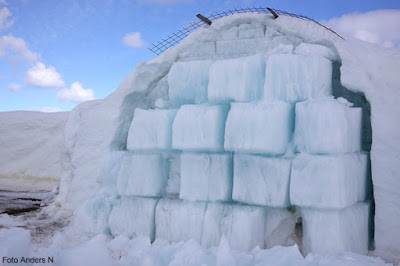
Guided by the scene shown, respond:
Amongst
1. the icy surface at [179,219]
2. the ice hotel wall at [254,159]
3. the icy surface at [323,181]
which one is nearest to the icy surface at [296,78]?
the ice hotel wall at [254,159]

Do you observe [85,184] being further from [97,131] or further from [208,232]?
[208,232]

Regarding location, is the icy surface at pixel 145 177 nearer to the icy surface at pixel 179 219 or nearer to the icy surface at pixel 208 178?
the icy surface at pixel 179 219

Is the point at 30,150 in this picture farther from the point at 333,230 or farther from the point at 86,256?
the point at 333,230

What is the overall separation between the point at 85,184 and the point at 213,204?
2543mm

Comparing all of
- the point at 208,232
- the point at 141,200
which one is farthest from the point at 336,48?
the point at 141,200

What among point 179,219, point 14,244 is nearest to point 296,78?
point 179,219

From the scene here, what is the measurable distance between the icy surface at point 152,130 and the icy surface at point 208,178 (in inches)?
16.5

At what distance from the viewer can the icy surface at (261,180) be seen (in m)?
3.48

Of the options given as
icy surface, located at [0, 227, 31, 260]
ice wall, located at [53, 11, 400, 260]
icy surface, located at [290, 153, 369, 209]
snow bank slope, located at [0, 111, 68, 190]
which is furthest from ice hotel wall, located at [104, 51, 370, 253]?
snow bank slope, located at [0, 111, 68, 190]

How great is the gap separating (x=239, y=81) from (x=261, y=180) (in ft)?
3.46

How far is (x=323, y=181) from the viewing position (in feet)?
10.8

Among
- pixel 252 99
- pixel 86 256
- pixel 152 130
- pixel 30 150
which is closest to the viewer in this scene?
pixel 86 256

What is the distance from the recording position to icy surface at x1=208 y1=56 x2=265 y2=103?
12.5 ft

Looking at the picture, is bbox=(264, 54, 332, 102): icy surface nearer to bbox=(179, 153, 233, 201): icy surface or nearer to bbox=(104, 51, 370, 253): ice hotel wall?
bbox=(104, 51, 370, 253): ice hotel wall
